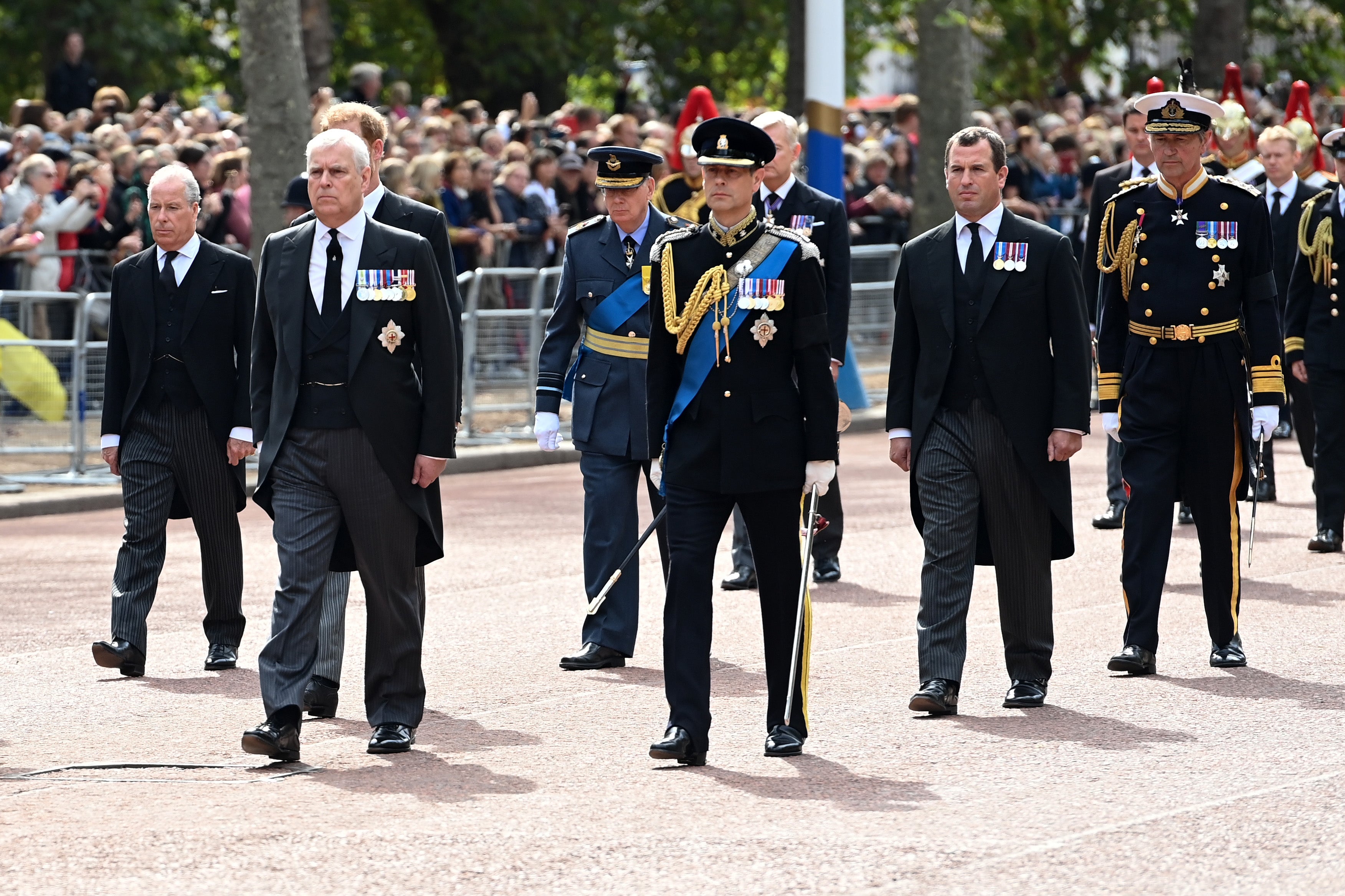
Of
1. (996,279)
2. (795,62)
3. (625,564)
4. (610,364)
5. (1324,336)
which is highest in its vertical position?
(795,62)

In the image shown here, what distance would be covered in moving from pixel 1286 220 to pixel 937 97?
9.82 m

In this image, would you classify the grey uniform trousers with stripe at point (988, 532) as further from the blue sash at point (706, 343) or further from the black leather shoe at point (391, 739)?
the black leather shoe at point (391, 739)

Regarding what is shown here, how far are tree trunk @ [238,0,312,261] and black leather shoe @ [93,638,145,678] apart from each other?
899 centimetres

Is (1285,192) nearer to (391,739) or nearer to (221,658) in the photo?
(221,658)

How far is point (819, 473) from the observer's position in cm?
717

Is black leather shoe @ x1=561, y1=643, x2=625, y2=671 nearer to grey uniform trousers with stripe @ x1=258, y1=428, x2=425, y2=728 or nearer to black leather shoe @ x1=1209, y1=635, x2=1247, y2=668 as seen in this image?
grey uniform trousers with stripe @ x1=258, y1=428, x2=425, y2=728

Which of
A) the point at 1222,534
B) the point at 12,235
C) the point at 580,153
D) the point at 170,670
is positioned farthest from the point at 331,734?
the point at 580,153

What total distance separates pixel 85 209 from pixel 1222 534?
33.8 feet

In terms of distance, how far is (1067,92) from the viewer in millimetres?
32625

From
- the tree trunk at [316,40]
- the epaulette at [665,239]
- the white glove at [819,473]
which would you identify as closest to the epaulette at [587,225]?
the epaulette at [665,239]

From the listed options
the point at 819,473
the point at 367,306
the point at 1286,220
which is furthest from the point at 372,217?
the point at 1286,220

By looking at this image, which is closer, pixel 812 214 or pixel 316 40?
pixel 812 214

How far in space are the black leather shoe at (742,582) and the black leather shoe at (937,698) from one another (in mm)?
3097

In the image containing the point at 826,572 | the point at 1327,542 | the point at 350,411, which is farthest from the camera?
the point at 1327,542
